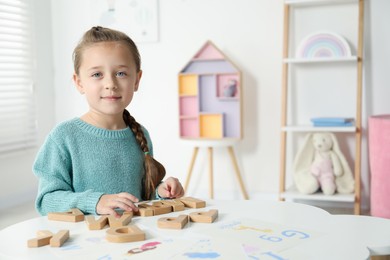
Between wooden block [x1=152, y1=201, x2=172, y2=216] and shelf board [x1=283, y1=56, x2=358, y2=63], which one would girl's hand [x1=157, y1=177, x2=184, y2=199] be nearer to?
wooden block [x1=152, y1=201, x2=172, y2=216]

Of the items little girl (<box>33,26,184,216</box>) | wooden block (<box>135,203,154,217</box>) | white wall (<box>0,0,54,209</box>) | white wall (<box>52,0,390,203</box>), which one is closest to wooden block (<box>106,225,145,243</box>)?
wooden block (<box>135,203,154,217</box>)

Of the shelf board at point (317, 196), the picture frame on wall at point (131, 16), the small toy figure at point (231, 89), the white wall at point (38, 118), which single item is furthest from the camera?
the picture frame on wall at point (131, 16)

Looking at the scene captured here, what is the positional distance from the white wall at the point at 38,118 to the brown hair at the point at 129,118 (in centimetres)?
216

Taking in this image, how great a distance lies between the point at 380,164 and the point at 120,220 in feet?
6.82

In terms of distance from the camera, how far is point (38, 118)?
3.68 m

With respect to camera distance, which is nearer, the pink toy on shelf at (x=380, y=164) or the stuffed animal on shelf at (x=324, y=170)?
the pink toy on shelf at (x=380, y=164)

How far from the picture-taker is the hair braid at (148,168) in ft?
4.49

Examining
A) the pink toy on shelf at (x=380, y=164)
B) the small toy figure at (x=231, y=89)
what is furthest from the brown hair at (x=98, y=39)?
the small toy figure at (x=231, y=89)

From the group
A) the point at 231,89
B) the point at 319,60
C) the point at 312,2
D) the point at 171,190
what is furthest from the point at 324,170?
the point at 171,190

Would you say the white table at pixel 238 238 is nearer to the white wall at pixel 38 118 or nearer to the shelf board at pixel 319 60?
the shelf board at pixel 319 60

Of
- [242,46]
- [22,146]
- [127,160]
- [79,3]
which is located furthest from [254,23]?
[127,160]

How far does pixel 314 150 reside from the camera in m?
3.08

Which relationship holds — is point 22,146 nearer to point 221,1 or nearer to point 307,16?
point 221,1

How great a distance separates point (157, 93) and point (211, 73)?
515 millimetres
